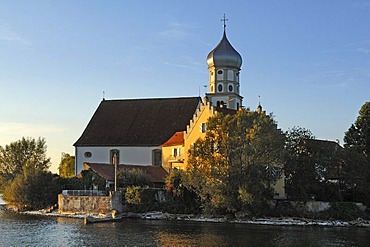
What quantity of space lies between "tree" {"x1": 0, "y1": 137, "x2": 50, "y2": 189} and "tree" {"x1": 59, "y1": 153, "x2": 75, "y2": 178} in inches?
748

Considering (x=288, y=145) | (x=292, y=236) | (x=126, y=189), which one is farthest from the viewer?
(x=126, y=189)

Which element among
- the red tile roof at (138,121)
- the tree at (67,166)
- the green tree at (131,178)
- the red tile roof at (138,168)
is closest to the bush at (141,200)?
the green tree at (131,178)

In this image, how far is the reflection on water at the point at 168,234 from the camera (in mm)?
36781

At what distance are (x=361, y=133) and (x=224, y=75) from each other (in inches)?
845

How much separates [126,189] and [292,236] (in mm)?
22569

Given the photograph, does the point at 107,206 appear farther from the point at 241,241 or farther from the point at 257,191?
the point at 241,241

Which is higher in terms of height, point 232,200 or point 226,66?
point 226,66

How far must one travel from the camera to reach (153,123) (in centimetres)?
7456

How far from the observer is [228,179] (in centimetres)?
5147

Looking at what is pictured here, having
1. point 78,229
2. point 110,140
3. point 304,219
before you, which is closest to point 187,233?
point 78,229

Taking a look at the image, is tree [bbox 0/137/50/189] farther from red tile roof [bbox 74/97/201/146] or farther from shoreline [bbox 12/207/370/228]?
shoreline [bbox 12/207/370/228]

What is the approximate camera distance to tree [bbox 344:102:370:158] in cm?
5894

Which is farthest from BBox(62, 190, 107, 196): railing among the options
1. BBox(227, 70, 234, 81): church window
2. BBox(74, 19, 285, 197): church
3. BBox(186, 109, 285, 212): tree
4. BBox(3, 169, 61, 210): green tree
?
BBox(227, 70, 234, 81): church window

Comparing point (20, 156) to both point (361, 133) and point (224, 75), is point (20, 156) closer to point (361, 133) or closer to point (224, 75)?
point (224, 75)
